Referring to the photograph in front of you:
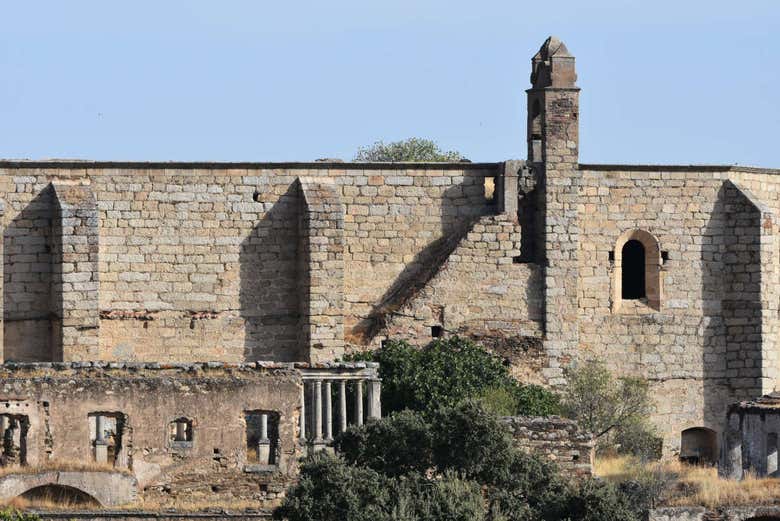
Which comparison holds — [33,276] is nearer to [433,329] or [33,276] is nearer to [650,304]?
[433,329]

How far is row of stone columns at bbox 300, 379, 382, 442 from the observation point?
53656mm

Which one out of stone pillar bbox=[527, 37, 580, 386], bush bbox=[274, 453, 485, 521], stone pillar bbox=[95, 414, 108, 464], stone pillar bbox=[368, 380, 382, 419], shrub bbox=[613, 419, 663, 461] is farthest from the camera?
stone pillar bbox=[527, 37, 580, 386]

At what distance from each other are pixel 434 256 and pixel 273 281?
3.33 m

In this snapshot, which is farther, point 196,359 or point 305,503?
point 196,359

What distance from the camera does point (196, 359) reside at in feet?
194

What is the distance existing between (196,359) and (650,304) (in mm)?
9500

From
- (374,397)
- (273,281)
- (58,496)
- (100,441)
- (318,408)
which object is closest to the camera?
(58,496)

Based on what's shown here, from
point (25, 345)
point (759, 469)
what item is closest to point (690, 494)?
point (759, 469)

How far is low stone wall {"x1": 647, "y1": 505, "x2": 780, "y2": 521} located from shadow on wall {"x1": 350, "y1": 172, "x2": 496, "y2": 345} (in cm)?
1401

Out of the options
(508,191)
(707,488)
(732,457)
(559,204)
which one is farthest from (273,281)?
(707,488)

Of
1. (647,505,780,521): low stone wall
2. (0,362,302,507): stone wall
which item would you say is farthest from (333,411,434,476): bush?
(647,505,780,521): low stone wall

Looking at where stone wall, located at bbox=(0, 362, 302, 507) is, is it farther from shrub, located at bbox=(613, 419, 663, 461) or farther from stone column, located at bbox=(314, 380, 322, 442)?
shrub, located at bbox=(613, 419, 663, 461)

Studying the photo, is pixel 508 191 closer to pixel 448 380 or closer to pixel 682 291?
pixel 682 291

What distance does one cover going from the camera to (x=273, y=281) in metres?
59.9
